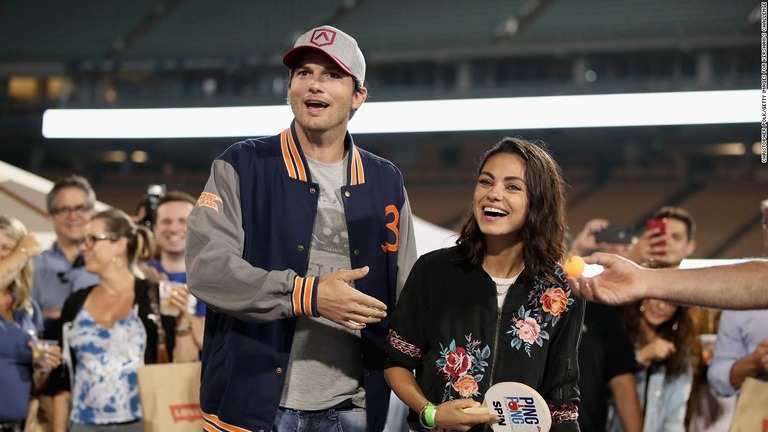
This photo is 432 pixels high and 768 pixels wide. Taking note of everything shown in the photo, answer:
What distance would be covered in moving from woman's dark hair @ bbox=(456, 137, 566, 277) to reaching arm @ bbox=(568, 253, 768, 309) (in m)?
0.27

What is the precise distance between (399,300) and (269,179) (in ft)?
1.39

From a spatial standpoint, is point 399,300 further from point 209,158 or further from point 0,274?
point 209,158

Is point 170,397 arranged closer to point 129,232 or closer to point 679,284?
point 129,232

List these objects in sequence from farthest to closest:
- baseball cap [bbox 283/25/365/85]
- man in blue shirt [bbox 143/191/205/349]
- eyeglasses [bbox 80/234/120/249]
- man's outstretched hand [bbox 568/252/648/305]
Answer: man in blue shirt [bbox 143/191/205/349] < eyeglasses [bbox 80/234/120/249] < baseball cap [bbox 283/25/365/85] < man's outstretched hand [bbox 568/252/648/305]

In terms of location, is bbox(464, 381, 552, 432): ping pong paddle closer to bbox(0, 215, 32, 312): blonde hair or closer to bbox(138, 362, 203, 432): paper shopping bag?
bbox(138, 362, 203, 432): paper shopping bag

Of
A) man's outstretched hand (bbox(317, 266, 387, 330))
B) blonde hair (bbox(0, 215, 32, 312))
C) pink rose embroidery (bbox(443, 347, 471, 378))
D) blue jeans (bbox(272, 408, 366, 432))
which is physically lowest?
blue jeans (bbox(272, 408, 366, 432))

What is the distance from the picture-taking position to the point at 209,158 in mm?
13727

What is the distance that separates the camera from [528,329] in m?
2.05

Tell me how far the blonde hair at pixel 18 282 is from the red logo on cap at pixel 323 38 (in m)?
2.08

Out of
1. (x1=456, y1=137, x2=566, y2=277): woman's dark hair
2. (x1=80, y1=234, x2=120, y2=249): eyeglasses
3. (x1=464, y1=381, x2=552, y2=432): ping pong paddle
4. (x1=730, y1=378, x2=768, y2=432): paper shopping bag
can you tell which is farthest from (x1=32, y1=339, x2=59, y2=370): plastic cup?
(x1=730, y1=378, x2=768, y2=432): paper shopping bag

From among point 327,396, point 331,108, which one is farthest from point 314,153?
point 327,396

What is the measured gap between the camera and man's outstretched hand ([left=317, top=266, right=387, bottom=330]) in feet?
6.40

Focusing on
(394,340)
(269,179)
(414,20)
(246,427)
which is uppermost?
(414,20)

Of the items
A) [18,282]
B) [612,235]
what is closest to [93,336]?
[18,282]
